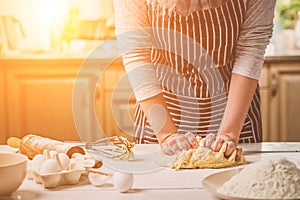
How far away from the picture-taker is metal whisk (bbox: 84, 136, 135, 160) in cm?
130

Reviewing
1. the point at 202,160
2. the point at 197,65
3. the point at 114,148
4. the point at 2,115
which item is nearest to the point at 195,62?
the point at 197,65

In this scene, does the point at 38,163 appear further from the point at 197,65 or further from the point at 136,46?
the point at 197,65

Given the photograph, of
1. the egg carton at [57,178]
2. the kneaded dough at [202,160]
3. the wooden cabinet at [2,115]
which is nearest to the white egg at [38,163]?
the egg carton at [57,178]

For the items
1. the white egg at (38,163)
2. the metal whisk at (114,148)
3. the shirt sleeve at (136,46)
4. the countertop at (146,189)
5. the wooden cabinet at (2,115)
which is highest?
the shirt sleeve at (136,46)

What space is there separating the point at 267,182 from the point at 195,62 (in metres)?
0.70

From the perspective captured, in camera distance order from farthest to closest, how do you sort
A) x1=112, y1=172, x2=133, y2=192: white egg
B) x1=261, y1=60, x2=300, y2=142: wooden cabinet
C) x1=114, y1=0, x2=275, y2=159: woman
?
x1=261, y1=60, x2=300, y2=142: wooden cabinet < x1=114, y1=0, x2=275, y2=159: woman < x1=112, y1=172, x2=133, y2=192: white egg

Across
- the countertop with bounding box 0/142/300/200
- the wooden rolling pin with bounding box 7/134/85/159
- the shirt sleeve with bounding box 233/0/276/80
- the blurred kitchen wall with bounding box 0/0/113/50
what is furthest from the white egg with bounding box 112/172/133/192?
the blurred kitchen wall with bounding box 0/0/113/50

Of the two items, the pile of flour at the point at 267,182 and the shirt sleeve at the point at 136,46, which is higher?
the shirt sleeve at the point at 136,46

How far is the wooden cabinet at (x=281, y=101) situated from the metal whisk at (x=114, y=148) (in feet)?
4.86

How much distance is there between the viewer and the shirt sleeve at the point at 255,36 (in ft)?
4.82

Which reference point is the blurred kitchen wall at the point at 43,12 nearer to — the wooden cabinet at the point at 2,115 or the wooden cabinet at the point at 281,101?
the wooden cabinet at the point at 2,115

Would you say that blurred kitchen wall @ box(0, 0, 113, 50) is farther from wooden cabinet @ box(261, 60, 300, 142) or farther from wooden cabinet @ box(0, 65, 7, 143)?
wooden cabinet @ box(261, 60, 300, 142)

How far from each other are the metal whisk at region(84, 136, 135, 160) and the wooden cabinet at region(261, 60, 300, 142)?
1.48 meters

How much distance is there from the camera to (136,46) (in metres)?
1.48
